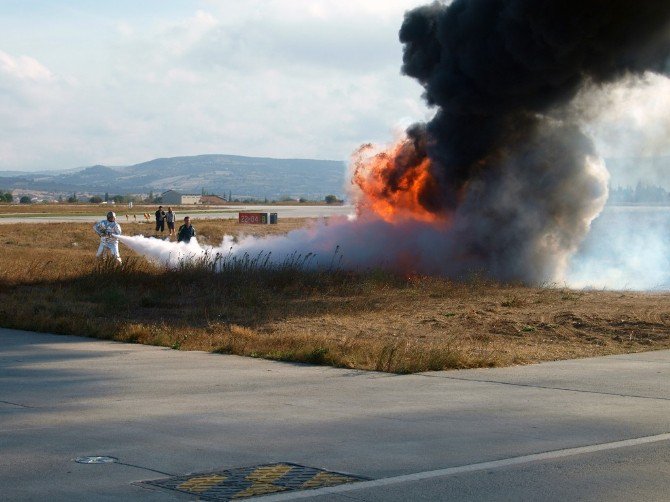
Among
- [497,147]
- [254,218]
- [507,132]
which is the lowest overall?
[254,218]

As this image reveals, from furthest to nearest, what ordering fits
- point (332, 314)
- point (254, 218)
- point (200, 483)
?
point (254, 218) < point (332, 314) < point (200, 483)

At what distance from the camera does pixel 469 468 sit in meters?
7.24

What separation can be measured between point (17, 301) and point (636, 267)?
984 inches

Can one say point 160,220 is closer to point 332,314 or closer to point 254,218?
point 254,218

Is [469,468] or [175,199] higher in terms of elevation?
[175,199]

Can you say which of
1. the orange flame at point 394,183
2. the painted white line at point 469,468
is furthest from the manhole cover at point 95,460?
the orange flame at point 394,183

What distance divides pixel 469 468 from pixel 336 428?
174 centimetres

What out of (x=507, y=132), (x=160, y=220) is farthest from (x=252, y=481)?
(x=160, y=220)

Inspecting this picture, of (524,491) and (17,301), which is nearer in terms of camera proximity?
(524,491)

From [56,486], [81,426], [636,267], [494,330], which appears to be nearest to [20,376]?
[81,426]

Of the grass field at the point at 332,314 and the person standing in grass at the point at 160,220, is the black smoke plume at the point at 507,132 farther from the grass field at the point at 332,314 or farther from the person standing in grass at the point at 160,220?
the person standing in grass at the point at 160,220

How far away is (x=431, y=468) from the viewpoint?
23.7ft

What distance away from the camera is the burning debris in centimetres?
2381

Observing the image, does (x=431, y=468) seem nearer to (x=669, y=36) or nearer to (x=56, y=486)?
(x=56, y=486)
